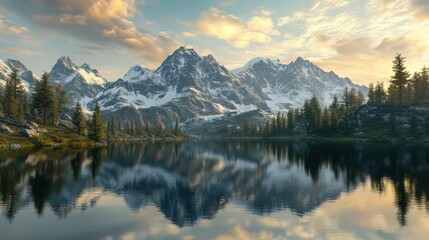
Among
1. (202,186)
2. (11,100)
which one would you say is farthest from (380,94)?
(11,100)

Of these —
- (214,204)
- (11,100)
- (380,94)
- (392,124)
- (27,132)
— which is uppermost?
(380,94)

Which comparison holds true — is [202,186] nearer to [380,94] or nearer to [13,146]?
[13,146]

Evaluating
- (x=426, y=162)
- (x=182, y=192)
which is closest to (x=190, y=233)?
(x=182, y=192)

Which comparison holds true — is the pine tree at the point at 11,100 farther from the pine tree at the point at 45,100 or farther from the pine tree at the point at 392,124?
the pine tree at the point at 392,124

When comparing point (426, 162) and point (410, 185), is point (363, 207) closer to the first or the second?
point (410, 185)

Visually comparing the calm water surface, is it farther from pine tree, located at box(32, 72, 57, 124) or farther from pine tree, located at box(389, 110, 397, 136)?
pine tree, located at box(389, 110, 397, 136)

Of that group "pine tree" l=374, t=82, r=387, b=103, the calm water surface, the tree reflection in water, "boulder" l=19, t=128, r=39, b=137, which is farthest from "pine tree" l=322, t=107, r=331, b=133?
"boulder" l=19, t=128, r=39, b=137

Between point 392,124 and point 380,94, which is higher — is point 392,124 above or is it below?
below

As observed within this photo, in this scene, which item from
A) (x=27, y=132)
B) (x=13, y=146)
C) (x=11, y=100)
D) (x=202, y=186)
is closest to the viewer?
(x=202, y=186)

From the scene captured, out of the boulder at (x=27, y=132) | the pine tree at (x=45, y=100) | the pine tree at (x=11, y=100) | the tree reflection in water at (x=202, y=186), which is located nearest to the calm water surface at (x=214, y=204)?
the tree reflection in water at (x=202, y=186)

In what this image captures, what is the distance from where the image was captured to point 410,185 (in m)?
44.0

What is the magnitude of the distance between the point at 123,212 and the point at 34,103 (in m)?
137

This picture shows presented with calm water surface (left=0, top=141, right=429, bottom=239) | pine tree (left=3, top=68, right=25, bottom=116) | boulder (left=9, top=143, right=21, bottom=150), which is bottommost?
calm water surface (left=0, top=141, right=429, bottom=239)

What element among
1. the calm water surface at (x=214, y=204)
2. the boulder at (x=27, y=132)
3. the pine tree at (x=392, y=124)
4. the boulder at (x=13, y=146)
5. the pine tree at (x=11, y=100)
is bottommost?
the calm water surface at (x=214, y=204)
